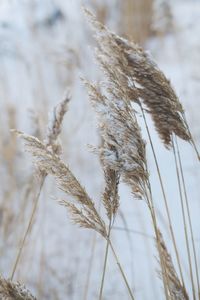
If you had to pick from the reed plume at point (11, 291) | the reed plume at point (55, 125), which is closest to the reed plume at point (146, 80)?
the reed plume at point (55, 125)

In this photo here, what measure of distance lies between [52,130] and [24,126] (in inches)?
101

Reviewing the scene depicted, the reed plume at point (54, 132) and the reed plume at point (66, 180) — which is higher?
the reed plume at point (54, 132)

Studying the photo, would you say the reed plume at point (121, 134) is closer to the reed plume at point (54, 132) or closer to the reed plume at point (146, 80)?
the reed plume at point (146, 80)

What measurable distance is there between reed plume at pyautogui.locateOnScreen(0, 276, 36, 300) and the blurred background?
5.7 inches

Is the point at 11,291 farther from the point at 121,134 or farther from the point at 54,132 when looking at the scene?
the point at 54,132

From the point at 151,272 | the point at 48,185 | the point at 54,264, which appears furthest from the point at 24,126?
the point at 151,272

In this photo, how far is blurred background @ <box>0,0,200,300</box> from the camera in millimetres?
2023

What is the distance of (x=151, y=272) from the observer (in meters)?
1.96

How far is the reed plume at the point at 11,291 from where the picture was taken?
758mm

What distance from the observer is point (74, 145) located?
→ 10.5 feet

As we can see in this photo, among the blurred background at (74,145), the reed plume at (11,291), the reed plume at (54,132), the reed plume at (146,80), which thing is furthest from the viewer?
the blurred background at (74,145)

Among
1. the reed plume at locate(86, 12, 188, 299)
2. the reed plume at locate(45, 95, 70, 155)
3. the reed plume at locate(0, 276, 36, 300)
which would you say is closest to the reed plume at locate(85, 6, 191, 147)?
the reed plume at locate(86, 12, 188, 299)

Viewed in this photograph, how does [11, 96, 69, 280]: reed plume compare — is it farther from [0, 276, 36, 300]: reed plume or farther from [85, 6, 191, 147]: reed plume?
A: [0, 276, 36, 300]: reed plume

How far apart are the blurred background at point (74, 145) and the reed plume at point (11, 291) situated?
146 millimetres
